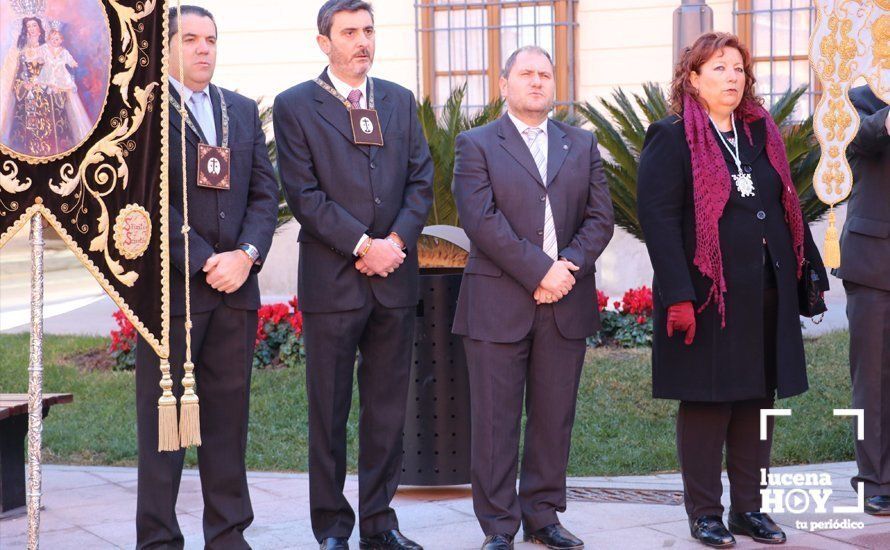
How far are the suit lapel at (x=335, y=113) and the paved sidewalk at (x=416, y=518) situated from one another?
1835mm

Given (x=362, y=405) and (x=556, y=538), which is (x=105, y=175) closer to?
(x=362, y=405)

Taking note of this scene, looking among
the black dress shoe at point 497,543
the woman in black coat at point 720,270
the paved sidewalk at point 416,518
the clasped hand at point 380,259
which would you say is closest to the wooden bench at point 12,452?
the paved sidewalk at point 416,518

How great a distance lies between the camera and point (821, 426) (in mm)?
7953

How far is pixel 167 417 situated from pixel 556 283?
1762 mm

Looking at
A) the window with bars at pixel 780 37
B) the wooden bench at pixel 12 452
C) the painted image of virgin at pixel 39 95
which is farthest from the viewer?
the window with bars at pixel 780 37

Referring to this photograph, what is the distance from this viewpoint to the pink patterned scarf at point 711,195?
5.36 meters

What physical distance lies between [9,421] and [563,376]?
2881 millimetres

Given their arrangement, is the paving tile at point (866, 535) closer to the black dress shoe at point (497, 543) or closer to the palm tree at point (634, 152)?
the black dress shoe at point (497, 543)

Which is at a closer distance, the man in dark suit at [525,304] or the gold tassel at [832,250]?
the man in dark suit at [525,304]

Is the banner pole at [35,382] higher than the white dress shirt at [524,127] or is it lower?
lower

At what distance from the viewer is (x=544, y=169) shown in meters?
5.54

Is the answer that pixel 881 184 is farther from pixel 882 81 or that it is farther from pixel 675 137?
pixel 675 137

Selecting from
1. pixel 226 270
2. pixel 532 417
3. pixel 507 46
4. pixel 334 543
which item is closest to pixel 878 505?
pixel 532 417

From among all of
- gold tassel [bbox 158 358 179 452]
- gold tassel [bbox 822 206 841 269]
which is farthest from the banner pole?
gold tassel [bbox 822 206 841 269]
